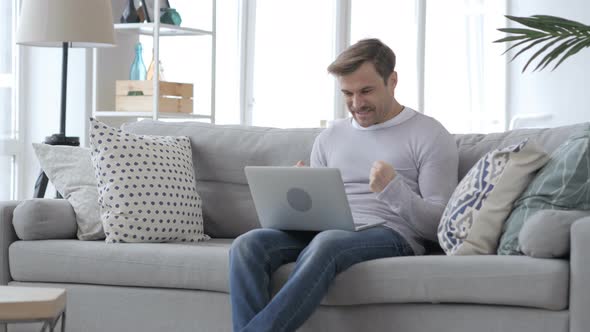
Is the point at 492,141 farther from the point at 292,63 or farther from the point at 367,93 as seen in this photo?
the point at 292,63

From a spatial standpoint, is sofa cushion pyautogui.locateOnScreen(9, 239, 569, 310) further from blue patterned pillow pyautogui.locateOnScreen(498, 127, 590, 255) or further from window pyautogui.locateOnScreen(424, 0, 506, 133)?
window pyautogui.locateOnScreen(424, 0, 506, 133)

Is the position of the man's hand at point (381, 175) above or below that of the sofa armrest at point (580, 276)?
above

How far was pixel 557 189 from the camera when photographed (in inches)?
103

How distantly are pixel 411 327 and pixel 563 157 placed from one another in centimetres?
63

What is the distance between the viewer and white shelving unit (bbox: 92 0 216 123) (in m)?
5.19

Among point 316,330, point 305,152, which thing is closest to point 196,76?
point 305,152

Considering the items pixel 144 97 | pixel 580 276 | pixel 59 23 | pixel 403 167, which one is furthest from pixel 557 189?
pixel 144 97

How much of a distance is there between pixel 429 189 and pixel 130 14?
2.87 m

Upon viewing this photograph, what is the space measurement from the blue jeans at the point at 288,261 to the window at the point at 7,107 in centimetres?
261

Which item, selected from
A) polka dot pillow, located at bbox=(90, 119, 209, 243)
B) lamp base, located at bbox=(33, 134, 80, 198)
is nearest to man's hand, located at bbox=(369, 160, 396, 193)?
polka dot pillow, located at bbox=(90, 119, 209, 243)

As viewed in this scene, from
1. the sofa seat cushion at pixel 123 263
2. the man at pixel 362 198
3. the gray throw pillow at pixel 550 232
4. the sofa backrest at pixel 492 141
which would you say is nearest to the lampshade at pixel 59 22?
the sofa seat cushion at pixel 123 263

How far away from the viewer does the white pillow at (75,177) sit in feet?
11.3

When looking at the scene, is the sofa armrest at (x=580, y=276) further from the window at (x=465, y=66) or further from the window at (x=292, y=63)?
the window at (x=465, y=66)

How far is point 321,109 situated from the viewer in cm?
696
